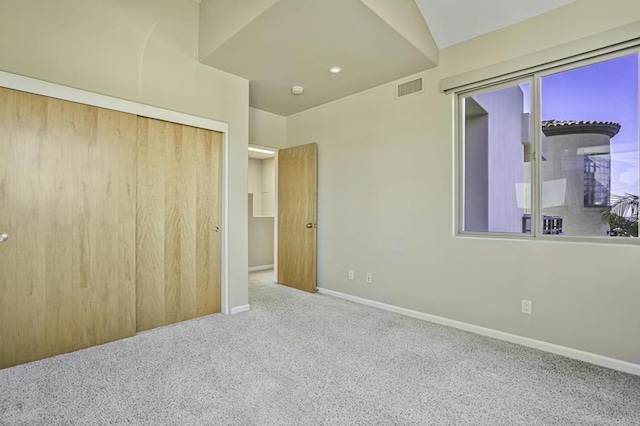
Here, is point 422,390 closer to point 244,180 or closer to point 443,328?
point 443,328

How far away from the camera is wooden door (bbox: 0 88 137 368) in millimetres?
2322

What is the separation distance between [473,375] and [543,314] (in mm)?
957

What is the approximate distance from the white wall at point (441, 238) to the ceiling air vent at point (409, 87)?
76 mm

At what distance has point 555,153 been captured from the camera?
2750mm

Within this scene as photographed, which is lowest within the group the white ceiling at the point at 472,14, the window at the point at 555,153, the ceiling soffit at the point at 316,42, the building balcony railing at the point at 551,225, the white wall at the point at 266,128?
the building balcony railing at the point at 551,225

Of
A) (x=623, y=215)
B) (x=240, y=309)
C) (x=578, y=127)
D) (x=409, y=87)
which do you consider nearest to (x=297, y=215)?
(x=240, y=309)

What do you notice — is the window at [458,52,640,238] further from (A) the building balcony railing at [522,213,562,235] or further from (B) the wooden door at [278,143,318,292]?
(B) the wooden door at [278,143,318,292]

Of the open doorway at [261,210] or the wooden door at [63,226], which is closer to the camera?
the wooden door at [63,226]

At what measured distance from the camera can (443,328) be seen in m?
3.14

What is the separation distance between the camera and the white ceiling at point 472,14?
2.69m

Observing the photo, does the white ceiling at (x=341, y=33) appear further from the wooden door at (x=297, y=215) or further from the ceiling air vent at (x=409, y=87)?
the wooden door at (x=297, y=215)

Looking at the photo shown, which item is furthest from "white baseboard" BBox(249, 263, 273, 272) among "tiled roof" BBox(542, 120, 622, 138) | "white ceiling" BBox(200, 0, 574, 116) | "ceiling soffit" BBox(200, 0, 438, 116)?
"tiled roof" BBox(542, 120, 622, 138)

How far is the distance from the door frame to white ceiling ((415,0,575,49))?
240 cm

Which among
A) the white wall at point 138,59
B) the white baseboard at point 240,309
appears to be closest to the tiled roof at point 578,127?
the white wall at point 138,59
